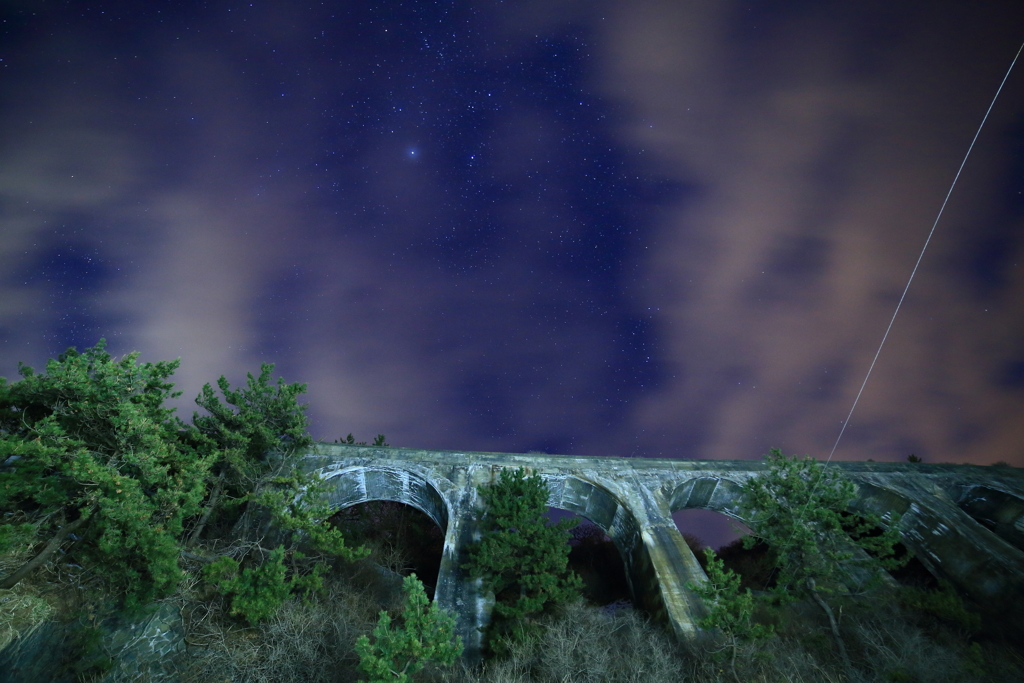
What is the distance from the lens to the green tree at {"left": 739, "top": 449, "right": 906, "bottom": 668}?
13.0m

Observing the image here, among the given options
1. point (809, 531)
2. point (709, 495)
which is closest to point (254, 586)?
point (809, 531)

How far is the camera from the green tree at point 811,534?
42.6 feet

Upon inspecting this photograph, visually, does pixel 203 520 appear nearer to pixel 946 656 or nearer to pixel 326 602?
pixel 326 602

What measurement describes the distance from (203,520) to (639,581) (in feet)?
53.9

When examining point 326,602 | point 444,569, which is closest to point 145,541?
point 326,602

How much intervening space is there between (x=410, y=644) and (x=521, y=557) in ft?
20.4

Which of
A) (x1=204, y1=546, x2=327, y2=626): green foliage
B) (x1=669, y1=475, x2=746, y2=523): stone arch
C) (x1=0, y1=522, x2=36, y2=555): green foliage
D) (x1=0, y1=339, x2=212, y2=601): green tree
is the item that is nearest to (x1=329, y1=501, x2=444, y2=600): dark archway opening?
(x1=204, y1=546, x2=327, y2=626): green foliage

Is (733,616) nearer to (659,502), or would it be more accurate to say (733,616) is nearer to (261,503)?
(659,502)

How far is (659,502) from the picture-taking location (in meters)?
19.2

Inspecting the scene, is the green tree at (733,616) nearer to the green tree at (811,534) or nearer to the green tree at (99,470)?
the green tree at (811,534)

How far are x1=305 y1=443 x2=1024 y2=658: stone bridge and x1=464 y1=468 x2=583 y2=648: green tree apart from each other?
3.00 feet

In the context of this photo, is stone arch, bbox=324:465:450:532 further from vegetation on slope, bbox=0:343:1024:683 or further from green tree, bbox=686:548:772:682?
green tree, bbox=686:548:772:682

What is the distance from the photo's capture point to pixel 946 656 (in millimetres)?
10570

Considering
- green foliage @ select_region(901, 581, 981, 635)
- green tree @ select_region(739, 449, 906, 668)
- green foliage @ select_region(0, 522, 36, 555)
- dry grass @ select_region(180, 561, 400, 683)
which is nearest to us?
green foliage @ select_region(0, 522, 36, 555)
